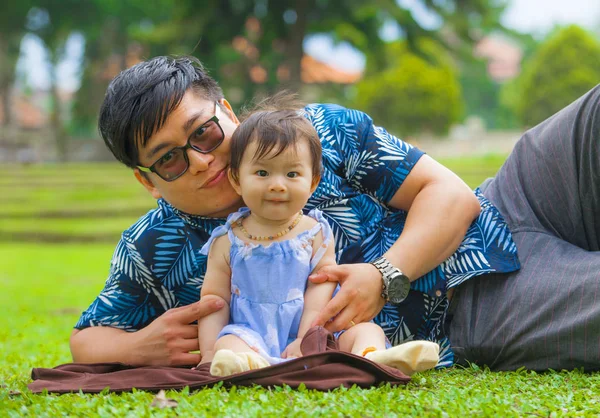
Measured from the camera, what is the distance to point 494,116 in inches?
1655

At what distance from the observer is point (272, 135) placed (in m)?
2.15

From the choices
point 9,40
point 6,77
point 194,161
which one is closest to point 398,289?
point 194,161

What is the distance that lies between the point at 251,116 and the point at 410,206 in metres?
0.67

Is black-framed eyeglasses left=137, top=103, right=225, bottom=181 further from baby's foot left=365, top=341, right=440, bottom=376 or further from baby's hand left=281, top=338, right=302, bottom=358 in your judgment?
baby's foot left=365, top=341, right=440, bottom=376

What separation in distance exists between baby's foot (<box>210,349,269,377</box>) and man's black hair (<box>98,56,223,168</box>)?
A: 0.76m

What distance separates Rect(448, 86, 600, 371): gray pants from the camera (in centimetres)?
236

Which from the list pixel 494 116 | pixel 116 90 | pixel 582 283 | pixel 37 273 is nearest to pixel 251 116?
pixel 116 90

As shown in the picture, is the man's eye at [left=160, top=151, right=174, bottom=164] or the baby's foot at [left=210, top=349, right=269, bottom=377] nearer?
the baby's foot at [left=210, top=349, right=269, bottom=377]

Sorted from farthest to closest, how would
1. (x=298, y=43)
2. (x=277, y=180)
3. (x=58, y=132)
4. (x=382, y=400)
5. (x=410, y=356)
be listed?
(x=58, y=132) → (x=298, y=43) → (x=277, y=180) → (x=410, y=356) → (x=382, y=400)

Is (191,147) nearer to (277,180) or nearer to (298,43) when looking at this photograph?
(277,180)

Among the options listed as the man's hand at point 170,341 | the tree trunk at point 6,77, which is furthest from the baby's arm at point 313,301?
the tree trunk at point 6,77

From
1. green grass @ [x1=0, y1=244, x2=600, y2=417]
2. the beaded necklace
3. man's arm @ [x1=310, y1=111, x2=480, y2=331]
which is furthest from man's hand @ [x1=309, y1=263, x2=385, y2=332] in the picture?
green grass @ [x1=0, y1=244, x2=600, y2=417]

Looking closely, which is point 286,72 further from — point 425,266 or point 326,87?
point 425,266

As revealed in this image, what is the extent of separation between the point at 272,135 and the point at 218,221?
0.49 meters
